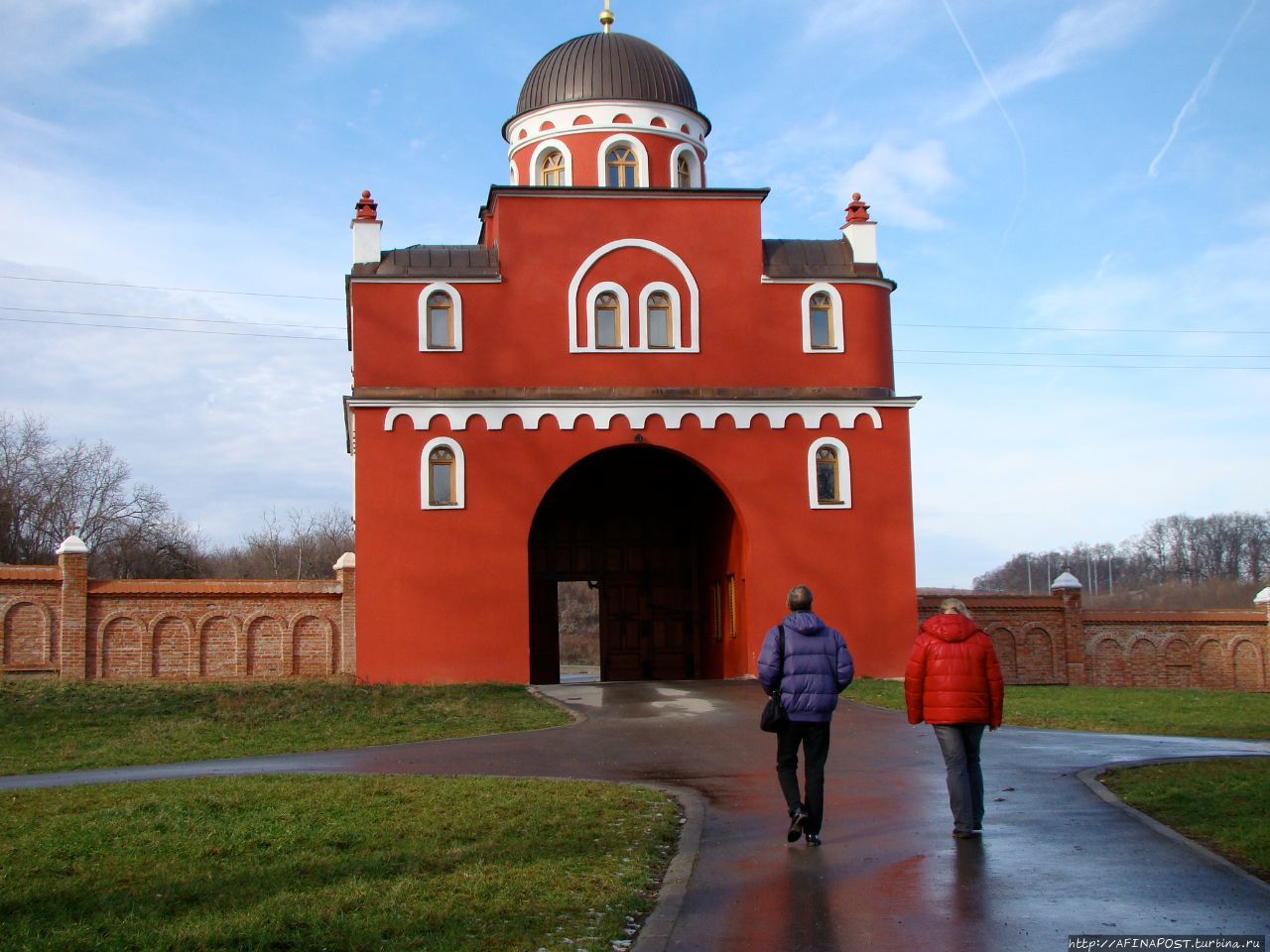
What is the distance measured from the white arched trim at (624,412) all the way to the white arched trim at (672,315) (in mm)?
1078

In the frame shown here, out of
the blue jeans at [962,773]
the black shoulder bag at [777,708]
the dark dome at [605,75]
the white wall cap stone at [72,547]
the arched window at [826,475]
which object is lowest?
the blue jeans at [962,773]

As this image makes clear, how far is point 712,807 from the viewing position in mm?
9914

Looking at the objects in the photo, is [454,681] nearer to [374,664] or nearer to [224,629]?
[374,664]

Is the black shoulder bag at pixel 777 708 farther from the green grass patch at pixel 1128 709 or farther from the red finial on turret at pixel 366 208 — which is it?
the red finial on turret at pixel 366 208

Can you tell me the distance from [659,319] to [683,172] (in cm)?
434

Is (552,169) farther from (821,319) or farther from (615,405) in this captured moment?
(821,319)

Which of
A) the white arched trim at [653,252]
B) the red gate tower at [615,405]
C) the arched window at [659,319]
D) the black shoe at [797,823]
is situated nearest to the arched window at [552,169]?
the red gate tower at [615,405]

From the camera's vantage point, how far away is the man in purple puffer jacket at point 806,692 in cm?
833

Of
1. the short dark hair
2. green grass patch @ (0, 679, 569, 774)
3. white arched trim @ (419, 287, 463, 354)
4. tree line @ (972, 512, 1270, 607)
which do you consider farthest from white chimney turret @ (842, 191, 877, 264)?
tree line @ (972, 512, 1270, 607)

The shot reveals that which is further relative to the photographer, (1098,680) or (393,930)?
(1098,680)

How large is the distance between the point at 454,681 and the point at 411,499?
321 cm

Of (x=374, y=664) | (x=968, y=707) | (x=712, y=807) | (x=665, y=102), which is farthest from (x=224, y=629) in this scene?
(x=968, y=707)

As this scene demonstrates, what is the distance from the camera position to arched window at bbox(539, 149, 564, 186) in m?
26.6

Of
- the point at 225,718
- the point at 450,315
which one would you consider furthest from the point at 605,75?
the point at 225,718
